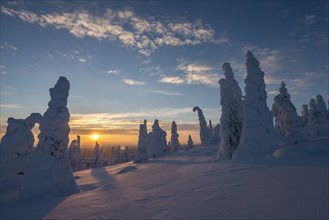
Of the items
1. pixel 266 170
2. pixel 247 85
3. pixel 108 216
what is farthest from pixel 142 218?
pixel 247 85

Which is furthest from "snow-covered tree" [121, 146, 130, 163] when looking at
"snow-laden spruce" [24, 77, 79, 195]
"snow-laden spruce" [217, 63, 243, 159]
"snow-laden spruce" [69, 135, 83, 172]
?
"snow-laden spruce" [24, 77, 79, 195]

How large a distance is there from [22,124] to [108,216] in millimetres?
13867

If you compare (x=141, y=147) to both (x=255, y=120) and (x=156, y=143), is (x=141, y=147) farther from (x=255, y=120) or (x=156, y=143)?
(x=255, y=120)

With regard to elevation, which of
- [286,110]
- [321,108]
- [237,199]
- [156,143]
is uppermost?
[321,108]

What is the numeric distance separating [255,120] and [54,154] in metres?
15.8

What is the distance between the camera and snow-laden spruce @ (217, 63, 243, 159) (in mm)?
26414

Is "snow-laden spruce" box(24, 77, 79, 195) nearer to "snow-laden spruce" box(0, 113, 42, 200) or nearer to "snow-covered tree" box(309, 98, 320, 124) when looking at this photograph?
"snow-laden spruce" box(0, 113, 42, 200)

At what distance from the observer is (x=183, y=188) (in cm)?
885

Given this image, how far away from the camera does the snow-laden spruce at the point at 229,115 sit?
1040 inches

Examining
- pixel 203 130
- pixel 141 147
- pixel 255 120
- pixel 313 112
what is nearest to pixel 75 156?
pixel 141 147

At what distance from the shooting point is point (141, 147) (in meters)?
45.2

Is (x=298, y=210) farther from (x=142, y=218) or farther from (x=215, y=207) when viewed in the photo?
(x=142, y=218)

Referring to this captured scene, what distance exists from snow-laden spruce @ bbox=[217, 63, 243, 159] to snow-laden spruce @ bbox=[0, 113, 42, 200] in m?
18.8

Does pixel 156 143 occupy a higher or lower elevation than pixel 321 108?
lower
